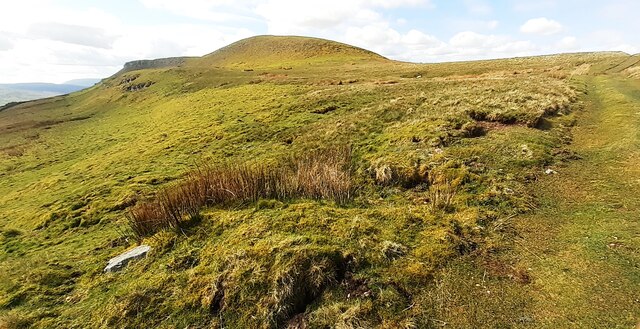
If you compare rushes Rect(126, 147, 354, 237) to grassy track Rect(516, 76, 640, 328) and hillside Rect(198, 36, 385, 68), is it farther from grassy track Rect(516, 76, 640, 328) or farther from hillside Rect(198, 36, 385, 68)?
hillside Rect(198, 36, 385, 68)

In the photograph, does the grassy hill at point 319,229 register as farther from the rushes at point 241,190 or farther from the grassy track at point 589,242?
the grassy track at point 589,242

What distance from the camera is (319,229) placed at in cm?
1193

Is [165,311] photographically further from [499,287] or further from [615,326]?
[615,326]

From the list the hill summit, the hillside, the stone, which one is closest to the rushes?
the stone

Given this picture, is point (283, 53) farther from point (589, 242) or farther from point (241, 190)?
point (589, 242)

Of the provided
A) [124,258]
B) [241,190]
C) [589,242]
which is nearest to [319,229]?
[241,190]

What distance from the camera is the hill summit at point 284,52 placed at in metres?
124

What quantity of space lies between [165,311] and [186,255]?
82.3 inches

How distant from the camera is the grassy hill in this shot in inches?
366

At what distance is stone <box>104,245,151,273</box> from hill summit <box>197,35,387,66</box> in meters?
106

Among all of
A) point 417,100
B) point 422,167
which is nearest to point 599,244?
point 422,167

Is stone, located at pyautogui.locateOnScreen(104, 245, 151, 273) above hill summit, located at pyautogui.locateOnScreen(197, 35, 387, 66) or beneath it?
beneath

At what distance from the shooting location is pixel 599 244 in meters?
10.4

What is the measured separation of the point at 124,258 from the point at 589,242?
47.5ft
